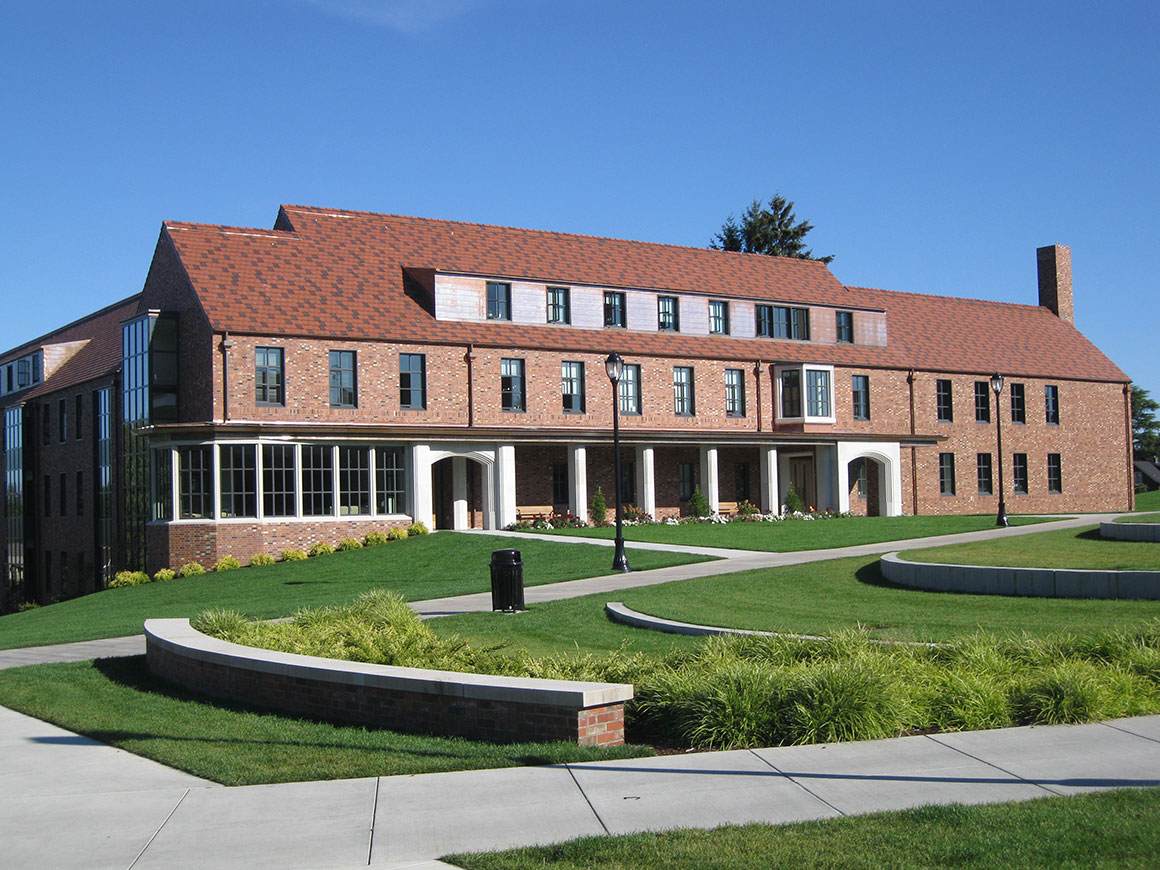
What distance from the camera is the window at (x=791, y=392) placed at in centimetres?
4300

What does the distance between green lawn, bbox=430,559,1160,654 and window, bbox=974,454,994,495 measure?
29.7 m

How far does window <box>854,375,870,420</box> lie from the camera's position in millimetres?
45312

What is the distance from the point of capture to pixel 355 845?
6.53m

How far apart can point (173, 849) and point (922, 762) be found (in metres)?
4.89

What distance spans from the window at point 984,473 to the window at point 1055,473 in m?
3.65

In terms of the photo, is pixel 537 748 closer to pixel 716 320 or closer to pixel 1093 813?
pixel 1093 813

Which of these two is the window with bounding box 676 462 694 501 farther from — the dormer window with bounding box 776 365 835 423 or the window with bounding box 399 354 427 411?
the window with bounding box 399 354 427 411

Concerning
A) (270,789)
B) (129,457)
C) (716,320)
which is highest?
(716,320)

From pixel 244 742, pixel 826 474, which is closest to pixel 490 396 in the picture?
pixel 826 474

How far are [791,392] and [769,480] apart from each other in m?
3.53

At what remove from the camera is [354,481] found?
34.9m

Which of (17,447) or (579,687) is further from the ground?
(17,447)

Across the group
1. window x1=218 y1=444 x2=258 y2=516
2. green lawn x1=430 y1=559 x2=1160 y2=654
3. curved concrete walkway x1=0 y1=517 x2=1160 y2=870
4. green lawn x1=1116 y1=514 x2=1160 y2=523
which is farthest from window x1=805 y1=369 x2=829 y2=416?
curved concrete walkway x1=0 y1=517 x2=1160 y2=870

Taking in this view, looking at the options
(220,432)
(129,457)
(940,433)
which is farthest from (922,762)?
(940,433)
